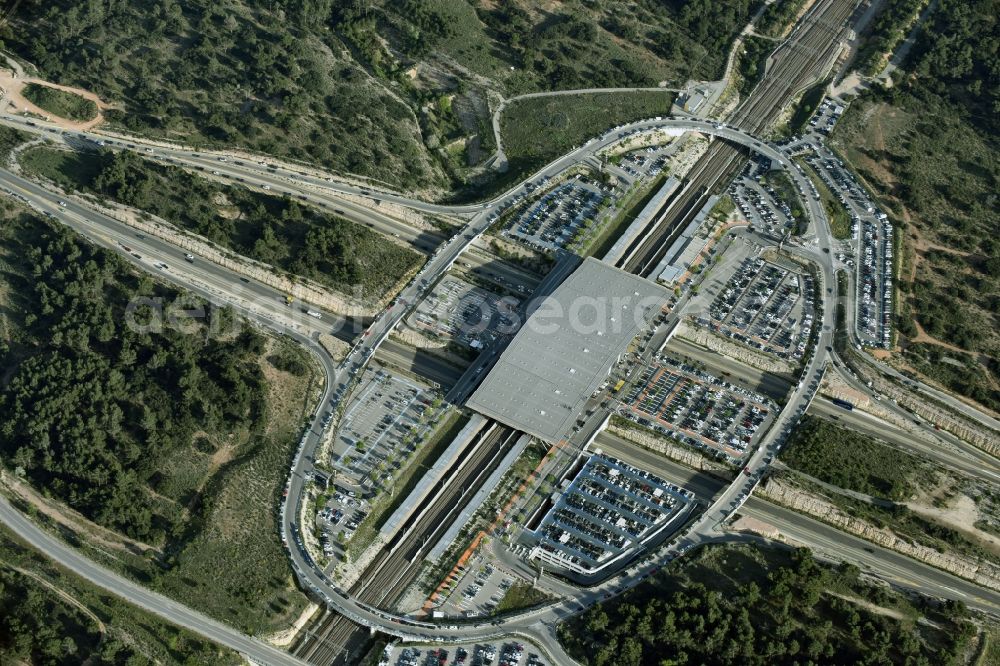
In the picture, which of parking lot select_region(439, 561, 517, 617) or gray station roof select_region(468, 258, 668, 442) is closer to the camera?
parking lot select_region(439, 561, 517, 617)

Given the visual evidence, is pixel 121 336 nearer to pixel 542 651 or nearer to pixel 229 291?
pixel 229 291

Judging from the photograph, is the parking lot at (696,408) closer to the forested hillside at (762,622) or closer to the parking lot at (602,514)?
the parking lot at (602,514)

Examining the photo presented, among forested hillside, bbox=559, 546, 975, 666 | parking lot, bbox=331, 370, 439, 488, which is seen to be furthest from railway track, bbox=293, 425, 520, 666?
forested hillside, bbox=559, 546, 975, 666

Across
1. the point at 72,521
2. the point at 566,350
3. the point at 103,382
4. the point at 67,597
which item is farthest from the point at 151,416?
the point at 566,350

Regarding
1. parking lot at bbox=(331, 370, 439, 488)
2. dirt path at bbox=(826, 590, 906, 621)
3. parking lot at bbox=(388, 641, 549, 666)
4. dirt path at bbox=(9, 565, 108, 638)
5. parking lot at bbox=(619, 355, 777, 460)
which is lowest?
dirt path at bbox=(9, 565, 108, 638)

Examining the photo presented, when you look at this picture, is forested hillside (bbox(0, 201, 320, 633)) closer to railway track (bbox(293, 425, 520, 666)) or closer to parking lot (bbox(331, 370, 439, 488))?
railway track (bbox(293, 425, 520, 666))

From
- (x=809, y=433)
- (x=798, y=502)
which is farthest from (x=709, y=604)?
(x=809, y=433)
